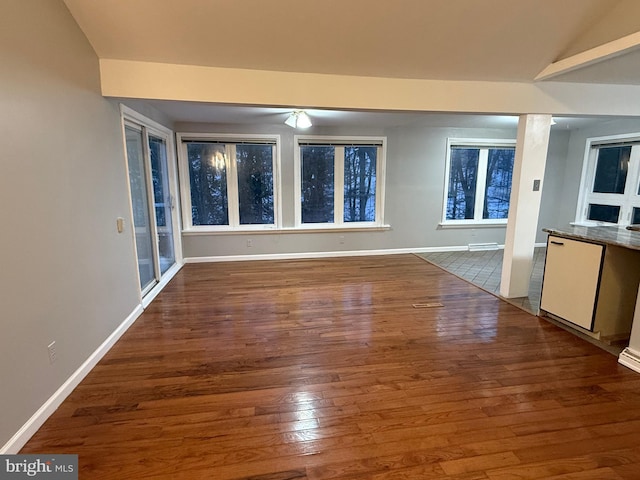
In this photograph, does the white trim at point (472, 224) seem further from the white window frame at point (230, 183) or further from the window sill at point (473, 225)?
the white window frame at point (230, 183)

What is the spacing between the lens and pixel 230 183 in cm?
536

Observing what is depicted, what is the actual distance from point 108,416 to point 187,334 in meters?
1.05

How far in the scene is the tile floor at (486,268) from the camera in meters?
3.74

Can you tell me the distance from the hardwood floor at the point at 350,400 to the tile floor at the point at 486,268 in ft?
1.72

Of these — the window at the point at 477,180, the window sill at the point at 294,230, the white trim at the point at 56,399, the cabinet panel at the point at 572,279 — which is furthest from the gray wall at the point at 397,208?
the cabinet panel at the point at 572,279

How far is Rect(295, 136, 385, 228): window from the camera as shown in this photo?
18.1 ft

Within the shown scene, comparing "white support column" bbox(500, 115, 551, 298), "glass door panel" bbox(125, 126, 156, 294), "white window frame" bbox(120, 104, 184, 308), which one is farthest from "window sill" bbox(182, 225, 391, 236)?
"white support column" bbox(500, 115, 551, 298)

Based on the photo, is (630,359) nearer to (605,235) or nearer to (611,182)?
(605,235)

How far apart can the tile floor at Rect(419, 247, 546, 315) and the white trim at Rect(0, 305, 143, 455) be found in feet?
13.0

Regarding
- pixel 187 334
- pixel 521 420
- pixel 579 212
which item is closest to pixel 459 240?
pixel 579 212

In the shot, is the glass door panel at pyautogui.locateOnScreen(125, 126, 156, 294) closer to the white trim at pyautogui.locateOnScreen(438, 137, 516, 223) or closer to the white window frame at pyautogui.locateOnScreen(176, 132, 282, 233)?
the white window frame at pyautogui.locateOnScreen(176, 132, 282, 233)

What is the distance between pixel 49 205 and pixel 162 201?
2.68m

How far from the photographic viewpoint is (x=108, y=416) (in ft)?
6.24

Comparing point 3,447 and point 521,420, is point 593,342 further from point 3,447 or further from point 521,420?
point 3,447
